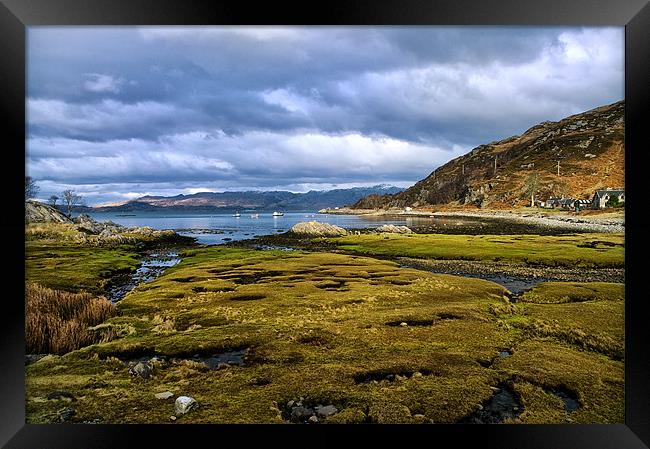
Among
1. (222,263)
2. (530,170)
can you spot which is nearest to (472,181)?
(530,170)

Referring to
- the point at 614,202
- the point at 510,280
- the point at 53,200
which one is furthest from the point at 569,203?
the point at 53,200

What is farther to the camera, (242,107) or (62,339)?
(242,107)

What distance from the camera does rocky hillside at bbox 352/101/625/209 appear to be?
8711 mm

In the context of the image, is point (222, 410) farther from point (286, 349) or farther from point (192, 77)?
point (192, 77)

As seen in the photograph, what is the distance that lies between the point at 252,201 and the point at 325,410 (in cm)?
826

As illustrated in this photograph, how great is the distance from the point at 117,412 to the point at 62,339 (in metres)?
2.38

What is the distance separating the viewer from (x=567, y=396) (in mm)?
5645

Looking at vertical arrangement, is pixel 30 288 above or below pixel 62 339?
above

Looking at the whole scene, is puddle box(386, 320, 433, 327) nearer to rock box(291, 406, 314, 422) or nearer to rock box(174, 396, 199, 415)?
rock box(291, 406, 314, 422)

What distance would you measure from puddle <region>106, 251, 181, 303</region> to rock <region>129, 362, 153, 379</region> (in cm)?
267

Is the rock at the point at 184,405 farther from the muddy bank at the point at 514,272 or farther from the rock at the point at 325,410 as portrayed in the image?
the muddy bank at the point at 514,272

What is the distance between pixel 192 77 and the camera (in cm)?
883

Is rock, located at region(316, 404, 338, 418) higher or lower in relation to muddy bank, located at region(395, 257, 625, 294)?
lower

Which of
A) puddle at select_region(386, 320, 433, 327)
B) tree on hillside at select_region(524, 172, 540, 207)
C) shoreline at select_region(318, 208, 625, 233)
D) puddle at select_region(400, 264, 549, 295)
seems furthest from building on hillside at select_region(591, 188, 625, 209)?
puddle at select_region(386, 320, 433, 327)
